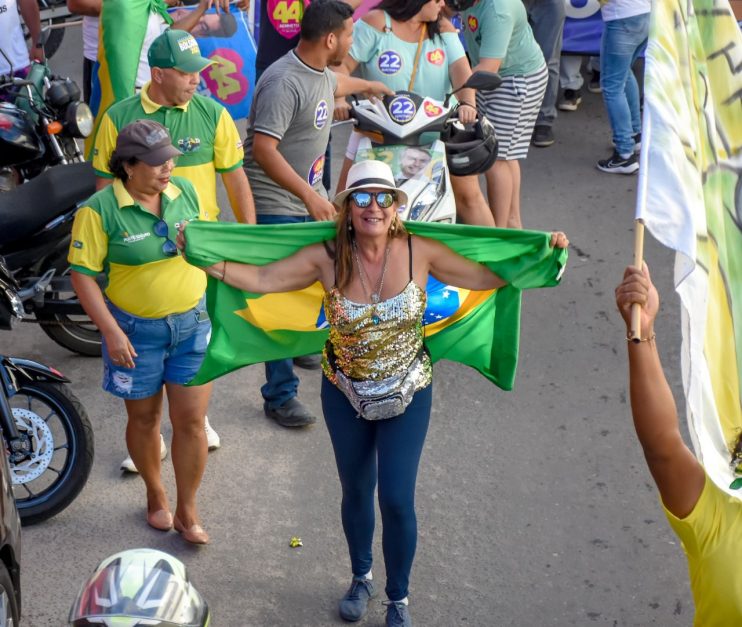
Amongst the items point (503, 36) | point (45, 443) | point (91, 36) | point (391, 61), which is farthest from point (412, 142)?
point (91, 36)

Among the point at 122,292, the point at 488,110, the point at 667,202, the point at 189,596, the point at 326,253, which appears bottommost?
the point at 488,110

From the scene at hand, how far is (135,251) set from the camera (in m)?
5.09

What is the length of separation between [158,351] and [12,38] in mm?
4833

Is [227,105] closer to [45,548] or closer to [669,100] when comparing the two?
[45,548]

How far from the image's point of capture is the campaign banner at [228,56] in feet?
24.6

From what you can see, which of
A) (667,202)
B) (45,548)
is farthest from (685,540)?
(45,548)

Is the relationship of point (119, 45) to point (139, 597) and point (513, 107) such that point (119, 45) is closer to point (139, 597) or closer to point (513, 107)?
point (513, 107)

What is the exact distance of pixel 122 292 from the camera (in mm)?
5195

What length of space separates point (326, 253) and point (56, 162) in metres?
3.46

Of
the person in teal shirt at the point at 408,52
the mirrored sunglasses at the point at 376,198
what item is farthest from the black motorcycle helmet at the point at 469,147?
the mirrored sunglasses at the point at 376,198

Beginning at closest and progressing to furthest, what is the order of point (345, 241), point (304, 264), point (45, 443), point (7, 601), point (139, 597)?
point (139, 597) < point (7, 601) < point (345, 241) < point (304, 264) < point (45, 443)

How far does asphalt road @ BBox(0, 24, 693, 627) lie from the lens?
5.34 meters

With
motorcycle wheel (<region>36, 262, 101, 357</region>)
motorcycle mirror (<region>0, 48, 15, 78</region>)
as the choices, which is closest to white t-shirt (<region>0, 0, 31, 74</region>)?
motorcycle mirror (<region>0, 48, 15, 78</region>)

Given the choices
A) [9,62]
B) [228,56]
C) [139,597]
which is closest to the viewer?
[139,597]
